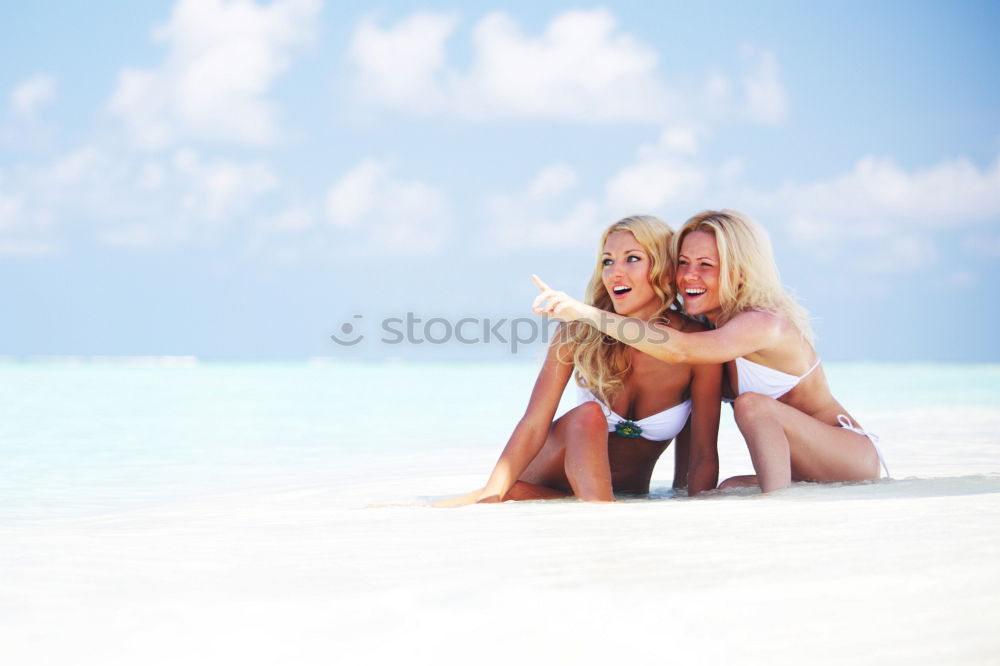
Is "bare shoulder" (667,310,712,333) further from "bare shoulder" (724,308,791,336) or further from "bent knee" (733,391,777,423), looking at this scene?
"bent knee" (733,391,777,423)

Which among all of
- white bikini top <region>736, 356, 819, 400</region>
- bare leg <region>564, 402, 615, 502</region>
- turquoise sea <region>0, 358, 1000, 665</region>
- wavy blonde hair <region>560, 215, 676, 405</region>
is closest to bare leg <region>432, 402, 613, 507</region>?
bare leg <region>564, 402, 615, 502</region>

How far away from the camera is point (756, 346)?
4004 millimetres

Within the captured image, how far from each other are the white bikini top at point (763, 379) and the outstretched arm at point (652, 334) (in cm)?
31

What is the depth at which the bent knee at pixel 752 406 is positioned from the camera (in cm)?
391

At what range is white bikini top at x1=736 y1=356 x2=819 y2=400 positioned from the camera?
4207mm

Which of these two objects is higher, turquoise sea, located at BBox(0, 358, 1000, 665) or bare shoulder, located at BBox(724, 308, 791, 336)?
bare shoulder, located at BBox(724, 308, 791, 336)

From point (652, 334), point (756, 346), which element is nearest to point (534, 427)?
point (652, 334)

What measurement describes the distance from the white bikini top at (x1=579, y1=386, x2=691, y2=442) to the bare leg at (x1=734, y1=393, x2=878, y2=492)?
1.24ft

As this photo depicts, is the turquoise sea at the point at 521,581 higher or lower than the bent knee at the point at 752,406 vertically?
lower

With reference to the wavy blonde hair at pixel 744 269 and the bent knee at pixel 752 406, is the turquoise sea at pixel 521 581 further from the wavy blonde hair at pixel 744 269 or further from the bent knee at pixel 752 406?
the wavy blonde hair at pixel 744 269

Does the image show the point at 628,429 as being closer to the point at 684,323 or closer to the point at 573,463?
the point at 573,463

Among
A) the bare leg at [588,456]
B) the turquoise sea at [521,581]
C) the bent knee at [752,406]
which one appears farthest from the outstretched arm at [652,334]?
the turquoise sea at [521,581]

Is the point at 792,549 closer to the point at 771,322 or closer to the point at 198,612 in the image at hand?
the point at 198,612

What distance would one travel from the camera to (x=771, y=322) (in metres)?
4.03
